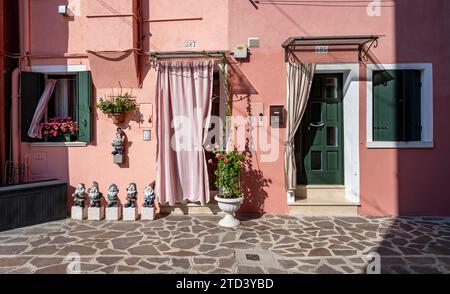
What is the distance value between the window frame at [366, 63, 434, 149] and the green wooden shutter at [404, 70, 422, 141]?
0.19ft

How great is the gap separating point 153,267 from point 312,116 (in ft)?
14.3

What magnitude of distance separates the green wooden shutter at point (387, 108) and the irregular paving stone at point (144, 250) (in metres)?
4.61

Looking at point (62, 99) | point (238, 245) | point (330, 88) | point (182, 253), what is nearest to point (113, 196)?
point (182, 253)

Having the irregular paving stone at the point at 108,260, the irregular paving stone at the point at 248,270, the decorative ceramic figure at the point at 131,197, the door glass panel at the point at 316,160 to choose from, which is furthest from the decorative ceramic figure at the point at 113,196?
the door glass panel at the point at 316,160

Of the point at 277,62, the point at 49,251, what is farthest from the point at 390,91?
the point at 49,251

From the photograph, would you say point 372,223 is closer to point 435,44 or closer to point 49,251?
point 435,44

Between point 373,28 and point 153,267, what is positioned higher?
point 373,28

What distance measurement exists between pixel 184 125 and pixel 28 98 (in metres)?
3.20

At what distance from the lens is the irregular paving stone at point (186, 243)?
4.25m

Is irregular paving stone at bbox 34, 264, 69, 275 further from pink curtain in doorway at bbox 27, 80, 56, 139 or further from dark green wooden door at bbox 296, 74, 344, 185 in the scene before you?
dark green wooden door at bbox 296, 74, 344, 185

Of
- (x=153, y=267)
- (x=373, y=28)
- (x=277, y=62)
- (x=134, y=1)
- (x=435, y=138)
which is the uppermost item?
(x=134, y=1)

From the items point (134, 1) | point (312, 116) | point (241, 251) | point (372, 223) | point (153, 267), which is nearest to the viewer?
point (153, 267)

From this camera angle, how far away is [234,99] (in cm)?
575

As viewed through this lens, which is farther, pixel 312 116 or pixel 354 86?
pixel 312 116
